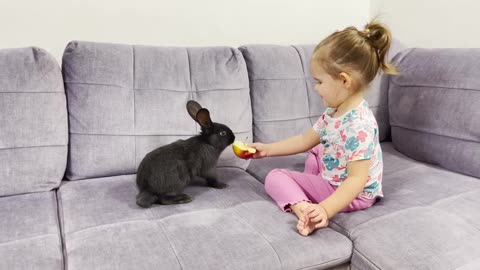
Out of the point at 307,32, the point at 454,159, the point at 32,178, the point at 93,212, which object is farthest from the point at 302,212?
the point at 307,32

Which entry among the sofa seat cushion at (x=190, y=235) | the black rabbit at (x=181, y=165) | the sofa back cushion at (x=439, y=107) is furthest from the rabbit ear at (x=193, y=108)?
the sofa back cushion at (x=439, y=107)

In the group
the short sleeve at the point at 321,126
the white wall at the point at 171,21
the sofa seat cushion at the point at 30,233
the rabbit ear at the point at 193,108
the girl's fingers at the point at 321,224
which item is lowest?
the sofa seat cushion at the point at 30,233

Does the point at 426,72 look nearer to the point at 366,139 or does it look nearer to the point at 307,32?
the point at 366,139

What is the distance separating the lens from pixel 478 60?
1.54 m

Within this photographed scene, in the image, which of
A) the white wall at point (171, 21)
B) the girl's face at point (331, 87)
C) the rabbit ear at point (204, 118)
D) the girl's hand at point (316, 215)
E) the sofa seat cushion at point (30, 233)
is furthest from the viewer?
the white wall at point (171, 21)

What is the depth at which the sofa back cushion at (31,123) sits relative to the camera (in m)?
1.35

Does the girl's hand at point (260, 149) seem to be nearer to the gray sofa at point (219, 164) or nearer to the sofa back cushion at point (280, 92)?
the gray sofa at point (219, 164)

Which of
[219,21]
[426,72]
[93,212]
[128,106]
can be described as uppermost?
[219,21]

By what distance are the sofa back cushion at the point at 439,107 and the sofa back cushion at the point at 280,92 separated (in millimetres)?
185

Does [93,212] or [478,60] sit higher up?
[478,60]

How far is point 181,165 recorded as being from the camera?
1315 millimetres

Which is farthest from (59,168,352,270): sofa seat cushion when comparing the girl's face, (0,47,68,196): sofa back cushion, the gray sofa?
the girl's face

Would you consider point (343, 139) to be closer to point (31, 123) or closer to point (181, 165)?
point (181, 165)

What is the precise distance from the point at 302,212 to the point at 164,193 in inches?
17.9
